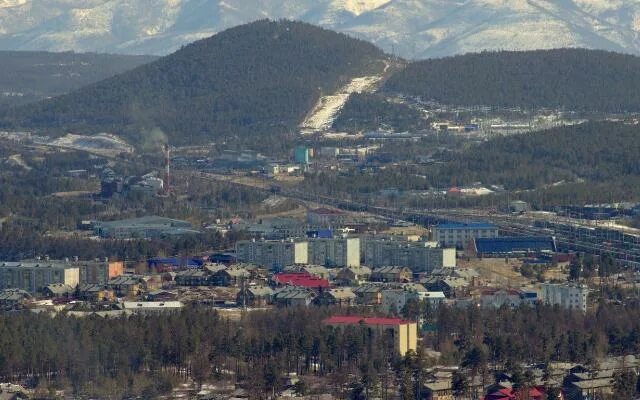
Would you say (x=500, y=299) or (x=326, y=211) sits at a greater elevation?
(x=326, y=211)

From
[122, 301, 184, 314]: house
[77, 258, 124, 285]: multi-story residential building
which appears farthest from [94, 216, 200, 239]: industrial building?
[122, 301, 184, 314]: house

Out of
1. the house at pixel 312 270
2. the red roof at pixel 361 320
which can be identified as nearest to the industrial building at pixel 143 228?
the house at pixel 312 270

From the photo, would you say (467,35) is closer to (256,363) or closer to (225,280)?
(225,280)

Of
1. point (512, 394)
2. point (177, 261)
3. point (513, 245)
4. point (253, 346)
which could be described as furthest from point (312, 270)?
point (512, 394)

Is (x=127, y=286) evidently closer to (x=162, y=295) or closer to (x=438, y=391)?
(x=162, y=295)

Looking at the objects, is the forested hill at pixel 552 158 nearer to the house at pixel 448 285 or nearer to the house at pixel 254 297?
the house at pixel 448 285

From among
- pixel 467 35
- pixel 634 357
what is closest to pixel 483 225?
pixel 634 357
